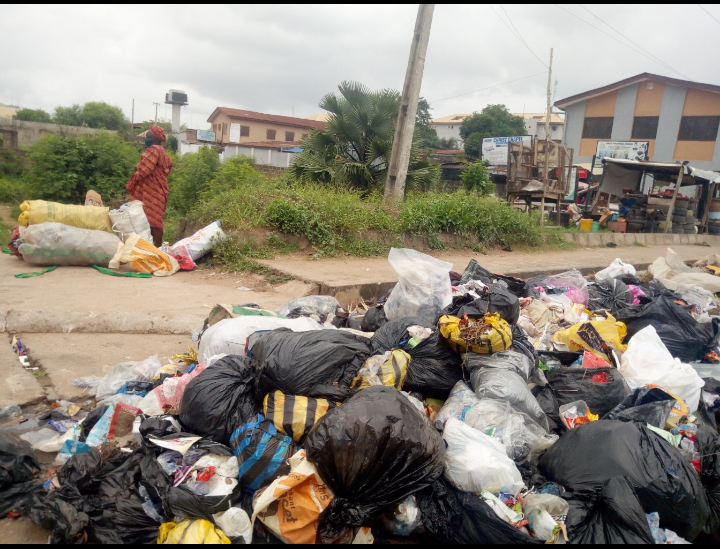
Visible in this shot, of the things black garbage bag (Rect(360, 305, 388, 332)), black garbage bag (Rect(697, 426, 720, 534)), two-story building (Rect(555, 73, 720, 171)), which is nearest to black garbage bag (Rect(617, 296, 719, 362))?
black garbage bag (Rect(697, 426, 720, 534))

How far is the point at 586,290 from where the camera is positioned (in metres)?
4.72

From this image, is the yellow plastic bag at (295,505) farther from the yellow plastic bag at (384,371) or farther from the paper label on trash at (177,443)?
the yellow plastic bag at (384,371)

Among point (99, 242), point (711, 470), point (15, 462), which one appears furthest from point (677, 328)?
point (99, 242)

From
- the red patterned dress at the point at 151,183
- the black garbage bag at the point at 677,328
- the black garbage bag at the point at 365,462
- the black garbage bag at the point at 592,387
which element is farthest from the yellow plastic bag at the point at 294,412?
the red patterned dress at the point at 151,183

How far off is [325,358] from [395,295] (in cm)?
151

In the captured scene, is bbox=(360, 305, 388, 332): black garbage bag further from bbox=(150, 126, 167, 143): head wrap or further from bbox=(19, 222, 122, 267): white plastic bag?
bbox=(150, 126, 167, 143): head wrap

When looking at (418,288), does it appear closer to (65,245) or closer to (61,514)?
(61,514)

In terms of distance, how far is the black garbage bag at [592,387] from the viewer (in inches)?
113

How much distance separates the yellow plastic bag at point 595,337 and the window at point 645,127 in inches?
914

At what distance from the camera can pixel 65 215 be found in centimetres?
563

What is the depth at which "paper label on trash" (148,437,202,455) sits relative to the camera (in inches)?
83.8

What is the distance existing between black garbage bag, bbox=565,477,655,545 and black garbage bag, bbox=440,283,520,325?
52.2 inches

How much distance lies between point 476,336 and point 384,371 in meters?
0.56

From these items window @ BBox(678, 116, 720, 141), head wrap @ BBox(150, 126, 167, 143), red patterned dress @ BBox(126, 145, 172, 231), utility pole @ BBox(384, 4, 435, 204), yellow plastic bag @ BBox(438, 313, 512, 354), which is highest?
window @ BBox(678, 116, 720, 141)
